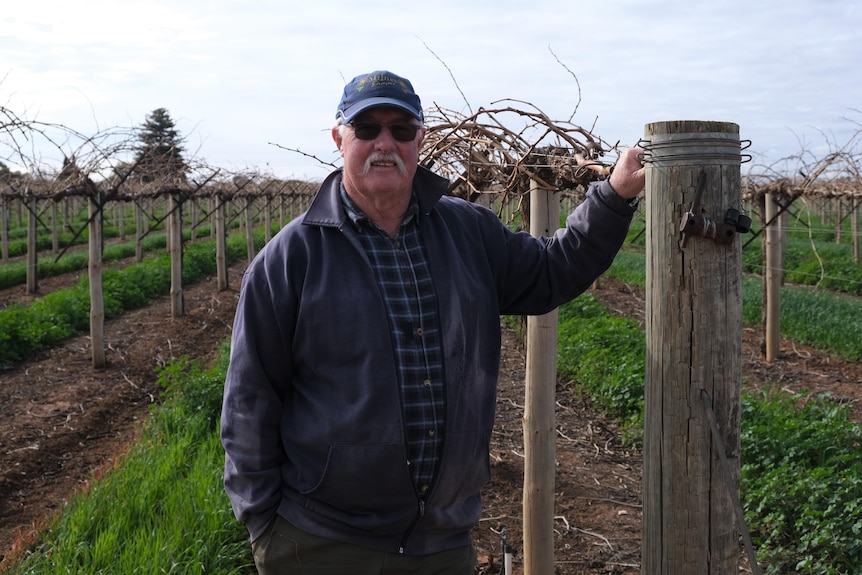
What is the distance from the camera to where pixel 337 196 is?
244 cm

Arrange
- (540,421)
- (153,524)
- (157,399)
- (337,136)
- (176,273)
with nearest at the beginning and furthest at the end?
1. (337,136)
2. (540,421)
3. (153,524)
4. (157,399)
5. (176,273)

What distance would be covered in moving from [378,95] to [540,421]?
218 cm

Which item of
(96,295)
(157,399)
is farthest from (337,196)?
(96,295)

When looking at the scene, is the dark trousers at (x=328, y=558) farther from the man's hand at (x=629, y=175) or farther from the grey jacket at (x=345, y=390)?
the man's hand at (x=629, y=175)

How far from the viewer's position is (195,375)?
7715 mm

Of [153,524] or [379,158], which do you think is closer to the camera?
[379,158]

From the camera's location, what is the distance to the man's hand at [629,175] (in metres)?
2.22

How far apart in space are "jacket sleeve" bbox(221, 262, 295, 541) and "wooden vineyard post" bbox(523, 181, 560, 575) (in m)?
1.88

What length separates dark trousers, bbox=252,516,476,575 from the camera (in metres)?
2.30

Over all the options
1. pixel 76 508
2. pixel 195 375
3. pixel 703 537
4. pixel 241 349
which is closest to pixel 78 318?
pixel 195 375

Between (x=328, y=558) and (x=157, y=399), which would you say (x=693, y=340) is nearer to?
(x=328, y=558)

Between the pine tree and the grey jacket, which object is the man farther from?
the pine tree

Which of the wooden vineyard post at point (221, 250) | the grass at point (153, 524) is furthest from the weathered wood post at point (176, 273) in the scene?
the grass at point (153, 524)

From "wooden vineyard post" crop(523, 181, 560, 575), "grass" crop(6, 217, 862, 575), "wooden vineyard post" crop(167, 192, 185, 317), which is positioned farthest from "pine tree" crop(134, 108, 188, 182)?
"wooden vineyard post" crop(523, 181, 560, 575)
